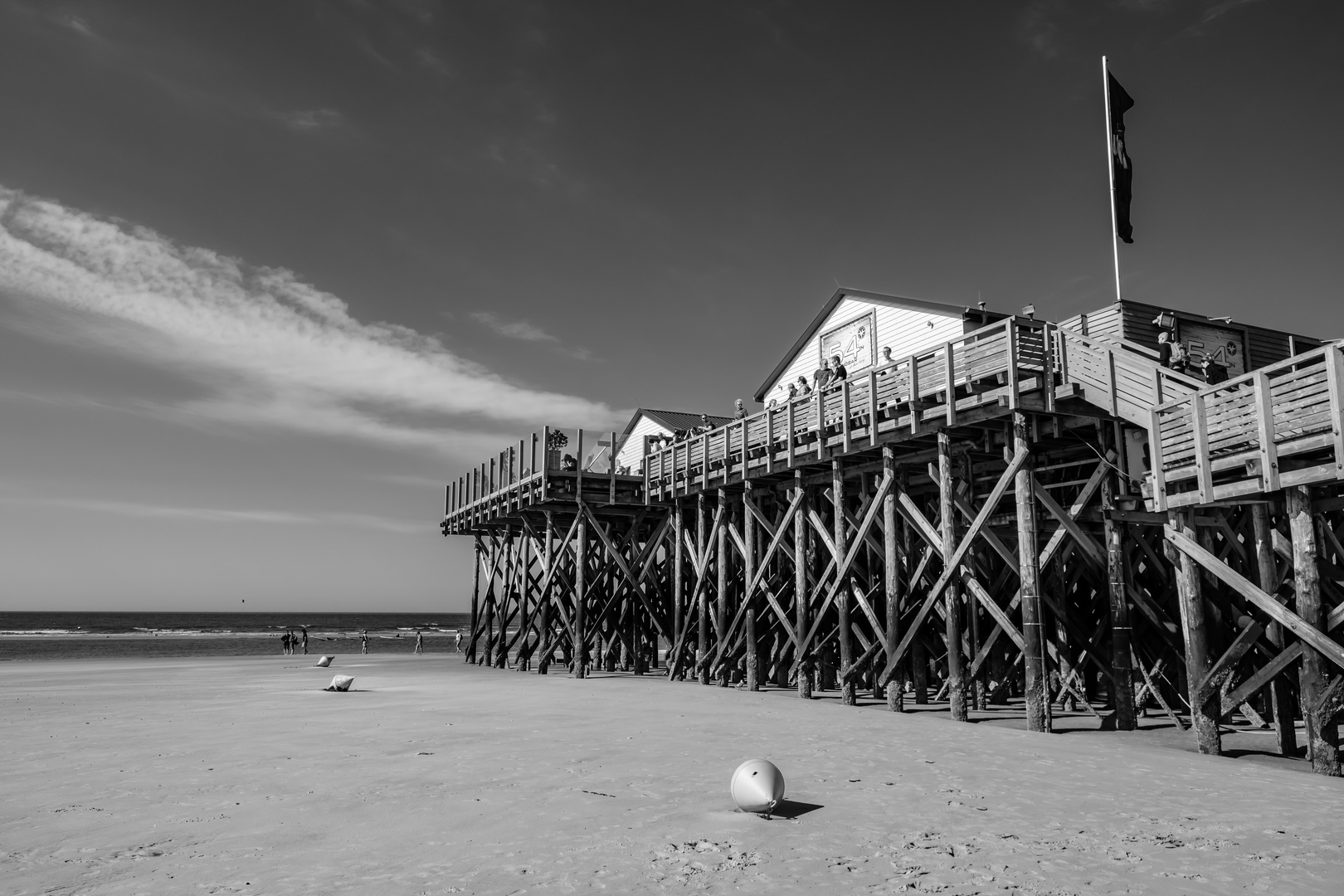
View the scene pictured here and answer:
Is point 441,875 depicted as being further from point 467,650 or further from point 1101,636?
point 467,650

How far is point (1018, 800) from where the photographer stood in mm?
8180

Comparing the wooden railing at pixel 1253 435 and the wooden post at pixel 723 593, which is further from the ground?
the wooden railing at pixel 1253 435

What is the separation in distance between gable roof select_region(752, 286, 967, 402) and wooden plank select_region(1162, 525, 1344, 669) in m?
8.81

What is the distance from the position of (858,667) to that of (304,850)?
11.7 metres

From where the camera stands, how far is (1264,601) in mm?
9586

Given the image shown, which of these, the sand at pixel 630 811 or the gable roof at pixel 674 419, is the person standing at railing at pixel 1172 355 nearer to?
the sand at pixel 630 811

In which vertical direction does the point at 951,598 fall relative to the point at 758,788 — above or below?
above

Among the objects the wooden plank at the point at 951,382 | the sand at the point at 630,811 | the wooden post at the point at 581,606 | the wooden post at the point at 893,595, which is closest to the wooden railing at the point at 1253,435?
the sand at the point at 630,811

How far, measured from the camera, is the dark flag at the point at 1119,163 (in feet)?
58.6

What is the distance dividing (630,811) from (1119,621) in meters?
8.29

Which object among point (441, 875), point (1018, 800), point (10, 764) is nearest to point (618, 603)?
point (10, 764)

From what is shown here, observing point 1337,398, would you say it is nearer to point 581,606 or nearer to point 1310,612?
point 1310,612

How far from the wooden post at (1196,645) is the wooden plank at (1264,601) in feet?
0.57

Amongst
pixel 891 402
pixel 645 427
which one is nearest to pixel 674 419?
pixel 645 427
